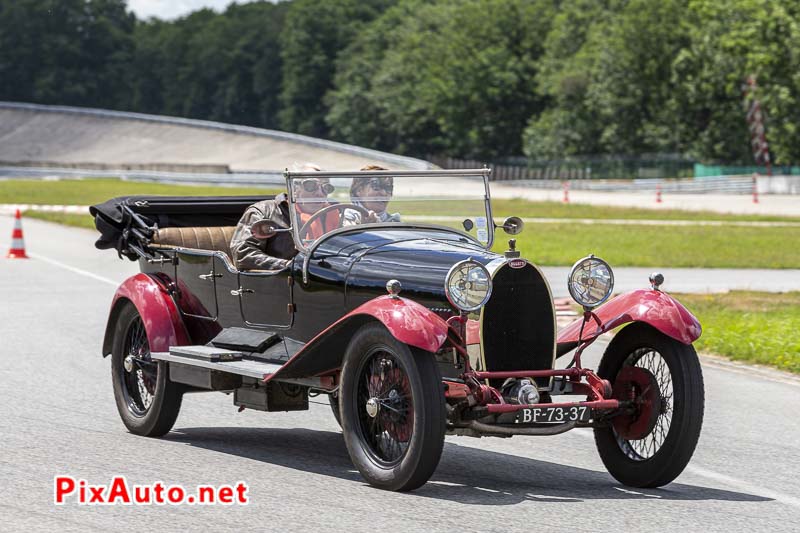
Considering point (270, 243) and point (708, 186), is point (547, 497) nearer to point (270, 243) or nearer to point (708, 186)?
point (270, 243)

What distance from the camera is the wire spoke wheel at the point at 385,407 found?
6.52 meters

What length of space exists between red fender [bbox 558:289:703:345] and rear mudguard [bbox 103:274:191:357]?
2392mm

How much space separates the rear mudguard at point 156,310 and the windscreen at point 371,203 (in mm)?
1182

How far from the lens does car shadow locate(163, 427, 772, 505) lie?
6.63m

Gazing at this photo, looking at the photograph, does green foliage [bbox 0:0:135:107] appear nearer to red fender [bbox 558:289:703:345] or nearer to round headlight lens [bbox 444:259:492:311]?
red fender [bbox 558:289:703:345]

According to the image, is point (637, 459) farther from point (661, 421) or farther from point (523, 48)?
point (523, 48)

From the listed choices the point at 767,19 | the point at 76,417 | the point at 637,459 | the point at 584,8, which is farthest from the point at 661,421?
the point at 584,8

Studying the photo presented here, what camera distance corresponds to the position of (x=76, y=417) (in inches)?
348

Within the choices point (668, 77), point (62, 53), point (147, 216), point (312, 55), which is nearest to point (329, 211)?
point (147, 216)

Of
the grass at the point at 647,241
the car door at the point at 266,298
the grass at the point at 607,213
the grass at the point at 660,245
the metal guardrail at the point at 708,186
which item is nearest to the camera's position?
the car door at the point at 266,298

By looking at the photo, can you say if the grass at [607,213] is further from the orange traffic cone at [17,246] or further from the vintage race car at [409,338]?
the vintage race car at [409,338]

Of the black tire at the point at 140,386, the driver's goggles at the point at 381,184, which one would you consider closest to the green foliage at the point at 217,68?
the black tire at the point at 140,386

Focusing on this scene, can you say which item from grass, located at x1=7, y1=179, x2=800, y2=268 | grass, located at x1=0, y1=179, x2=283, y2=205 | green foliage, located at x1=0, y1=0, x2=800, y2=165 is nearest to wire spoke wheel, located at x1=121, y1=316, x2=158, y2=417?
grass, located at x1=7, y1=179, x2=800, y2=268

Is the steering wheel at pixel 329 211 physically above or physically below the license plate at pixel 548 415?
above
